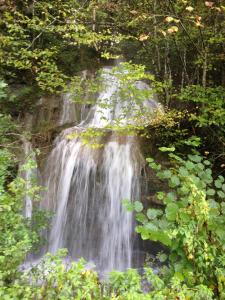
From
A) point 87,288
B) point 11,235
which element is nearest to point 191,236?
point 87,288

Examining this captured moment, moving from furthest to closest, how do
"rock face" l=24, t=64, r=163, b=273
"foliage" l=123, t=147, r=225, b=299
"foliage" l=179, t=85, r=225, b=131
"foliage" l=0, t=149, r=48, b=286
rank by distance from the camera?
1. "rock face" l=24, t=64, r=163, b=273
2. "foliage" l=179, t=85, r=225, b=131
3. "foliage" l=123, t=147, r=225, b=299
4. "foliage" l=0, t=149, r=48, b=286

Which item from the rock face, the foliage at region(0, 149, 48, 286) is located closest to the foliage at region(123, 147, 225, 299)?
the foliage at region(0, 149, 48, 286)

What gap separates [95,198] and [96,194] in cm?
8

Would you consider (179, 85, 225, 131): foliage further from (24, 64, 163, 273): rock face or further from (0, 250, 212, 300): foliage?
(0, 250, 212, 300): foliage

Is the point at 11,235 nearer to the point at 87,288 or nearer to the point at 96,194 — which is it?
the point at 87,288

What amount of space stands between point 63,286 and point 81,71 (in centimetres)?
809

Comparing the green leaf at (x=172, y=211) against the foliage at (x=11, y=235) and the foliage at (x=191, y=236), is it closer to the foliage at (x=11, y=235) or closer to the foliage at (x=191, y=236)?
the foliage at (x=191, y=236)

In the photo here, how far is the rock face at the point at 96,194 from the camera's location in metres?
5.86

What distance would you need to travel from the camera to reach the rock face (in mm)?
5855

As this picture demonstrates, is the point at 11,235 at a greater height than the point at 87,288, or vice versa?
the point at 11,235

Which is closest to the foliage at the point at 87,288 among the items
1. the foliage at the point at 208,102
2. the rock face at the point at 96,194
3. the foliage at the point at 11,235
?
the foliage at the point at 11,235

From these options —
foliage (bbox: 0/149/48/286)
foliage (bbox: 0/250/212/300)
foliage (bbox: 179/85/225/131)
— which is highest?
foliage (bbox: 179/85/225/131)

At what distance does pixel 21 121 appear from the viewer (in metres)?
8.00

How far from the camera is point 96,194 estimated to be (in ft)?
20.5
